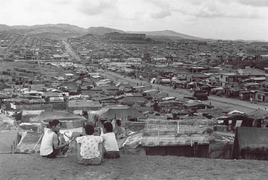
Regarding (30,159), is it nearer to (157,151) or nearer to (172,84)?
(157,151)

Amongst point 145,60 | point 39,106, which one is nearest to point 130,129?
point 39,106

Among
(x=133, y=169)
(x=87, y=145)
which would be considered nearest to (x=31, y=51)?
(x=87, y=145)

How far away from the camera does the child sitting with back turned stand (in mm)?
4973

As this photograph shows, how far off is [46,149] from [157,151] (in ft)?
8.03

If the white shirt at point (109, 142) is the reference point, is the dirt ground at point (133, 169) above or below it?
below

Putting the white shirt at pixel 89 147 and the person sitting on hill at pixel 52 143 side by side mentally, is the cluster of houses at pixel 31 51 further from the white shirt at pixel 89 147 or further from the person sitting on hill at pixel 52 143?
the white shirt at pixel 89 147

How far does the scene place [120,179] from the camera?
4285 millimetres

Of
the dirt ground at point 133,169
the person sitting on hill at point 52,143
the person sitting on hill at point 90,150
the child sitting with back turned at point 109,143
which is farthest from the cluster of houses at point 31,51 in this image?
the person sitting on hill at point 90,150

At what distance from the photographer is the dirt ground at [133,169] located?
173 inches

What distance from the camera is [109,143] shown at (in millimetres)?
4957

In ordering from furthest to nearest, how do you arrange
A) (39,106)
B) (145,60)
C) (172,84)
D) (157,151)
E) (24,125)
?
(145,60) < (172,84) < (39,106) < (24,125) < (157,151)

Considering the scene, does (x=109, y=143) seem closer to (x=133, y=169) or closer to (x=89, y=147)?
(x=89, y=147)

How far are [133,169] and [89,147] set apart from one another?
0.70 meters

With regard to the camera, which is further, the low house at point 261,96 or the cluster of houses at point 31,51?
the cluster of houses at point 31,51
